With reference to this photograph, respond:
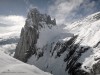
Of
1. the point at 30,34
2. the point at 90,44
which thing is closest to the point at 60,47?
the point at 90,44

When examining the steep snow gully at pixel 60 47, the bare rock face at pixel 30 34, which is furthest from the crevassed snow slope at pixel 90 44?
the bare rock face at pixel 30 34

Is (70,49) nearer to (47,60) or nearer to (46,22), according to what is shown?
(47,60)

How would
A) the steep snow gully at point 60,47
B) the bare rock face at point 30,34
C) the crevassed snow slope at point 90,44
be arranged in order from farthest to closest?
the bare rock face at point 30,34 → the steep snow gully at point 60,47 → the crevassed snow slope at point 90,44

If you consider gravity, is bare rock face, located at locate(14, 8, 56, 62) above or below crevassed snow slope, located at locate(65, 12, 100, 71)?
above

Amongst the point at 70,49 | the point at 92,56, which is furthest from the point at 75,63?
the point at 70,49

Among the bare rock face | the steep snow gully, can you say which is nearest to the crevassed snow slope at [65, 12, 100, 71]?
the steep snow gully

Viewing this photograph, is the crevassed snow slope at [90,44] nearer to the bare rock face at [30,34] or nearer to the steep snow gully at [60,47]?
the steep snow gully at [60,47]

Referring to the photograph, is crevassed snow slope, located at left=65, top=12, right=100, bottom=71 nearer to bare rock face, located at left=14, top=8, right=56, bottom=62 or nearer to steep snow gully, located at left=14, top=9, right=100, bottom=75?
steep snow gully, located at left=14, top=9, right=100, bottom=75
